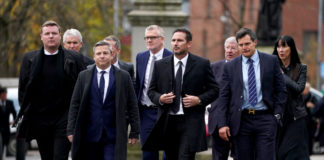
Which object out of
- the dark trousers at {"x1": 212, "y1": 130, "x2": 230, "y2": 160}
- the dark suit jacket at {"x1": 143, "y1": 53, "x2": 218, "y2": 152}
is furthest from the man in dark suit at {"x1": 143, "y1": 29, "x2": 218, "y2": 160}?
the dark trousers at {"x1": 212, "y1": 130, "x2": 230, "y2": 160}

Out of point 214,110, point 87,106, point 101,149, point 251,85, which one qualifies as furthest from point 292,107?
point 87,106

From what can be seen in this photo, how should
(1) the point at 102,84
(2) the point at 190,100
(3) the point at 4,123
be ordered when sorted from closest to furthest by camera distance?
(1) the point at 102,84 → (2) the point at 190,100 → (3) the point at 4,123

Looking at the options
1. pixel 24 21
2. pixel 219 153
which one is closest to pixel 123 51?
pixel 24 21

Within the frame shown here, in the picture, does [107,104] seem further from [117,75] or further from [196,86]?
[196,86]

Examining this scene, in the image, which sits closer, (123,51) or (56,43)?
(56,43)

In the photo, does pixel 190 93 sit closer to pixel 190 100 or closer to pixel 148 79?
pixel 190 100

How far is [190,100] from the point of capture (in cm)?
1034

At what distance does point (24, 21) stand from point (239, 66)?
67.8ft

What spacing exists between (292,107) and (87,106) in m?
3.47

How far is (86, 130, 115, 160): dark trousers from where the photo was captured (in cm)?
1000

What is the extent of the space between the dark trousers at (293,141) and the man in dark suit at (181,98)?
2.09 metres

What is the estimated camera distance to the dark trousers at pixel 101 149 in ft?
32.8

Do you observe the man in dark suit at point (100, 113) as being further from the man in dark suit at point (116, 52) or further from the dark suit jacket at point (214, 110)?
the man in dark suit at point (116, 52)

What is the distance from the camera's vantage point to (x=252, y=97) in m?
10.5
